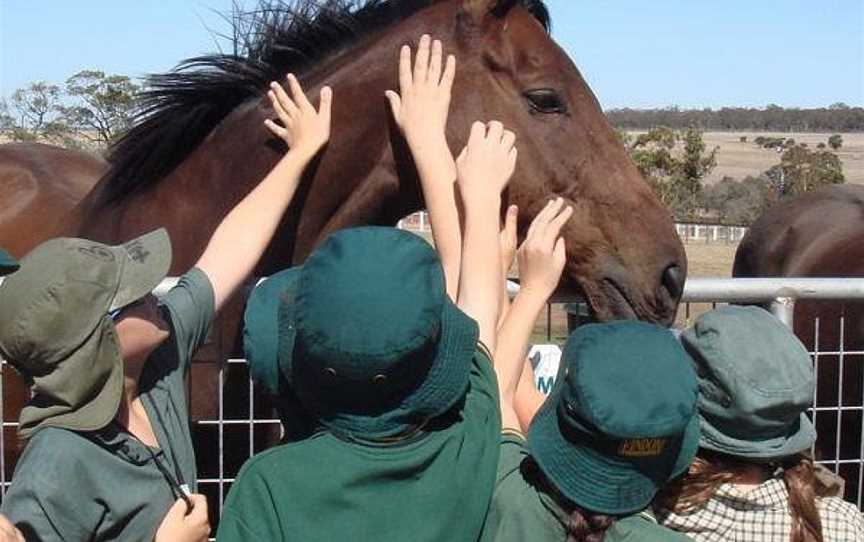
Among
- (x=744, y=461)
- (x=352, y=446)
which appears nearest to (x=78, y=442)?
(x=352, y=446)

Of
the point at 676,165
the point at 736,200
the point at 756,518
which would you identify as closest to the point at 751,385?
the point at 756,518

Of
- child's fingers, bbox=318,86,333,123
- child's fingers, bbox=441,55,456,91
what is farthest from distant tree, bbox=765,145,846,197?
child's fingers, bbox=441,55,456,91

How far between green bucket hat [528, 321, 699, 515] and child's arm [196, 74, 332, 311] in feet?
4.26

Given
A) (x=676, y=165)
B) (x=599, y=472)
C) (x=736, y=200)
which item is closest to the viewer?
(x=599, y=472)

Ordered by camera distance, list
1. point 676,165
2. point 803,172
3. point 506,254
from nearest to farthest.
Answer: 1. point 506,254
2. point 803,172
3. point 676,165

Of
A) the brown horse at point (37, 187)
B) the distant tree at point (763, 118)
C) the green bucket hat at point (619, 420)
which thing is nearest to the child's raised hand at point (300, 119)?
the green bucket hat at point (619, 420)

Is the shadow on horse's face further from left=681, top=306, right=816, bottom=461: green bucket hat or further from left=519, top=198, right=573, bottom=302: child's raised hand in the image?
left=681, top=306, right=816, bottom=461: green bucket hat

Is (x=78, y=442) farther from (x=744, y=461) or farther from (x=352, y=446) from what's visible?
(x=744, y=461)

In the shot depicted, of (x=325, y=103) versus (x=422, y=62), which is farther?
(x=325, y=103)

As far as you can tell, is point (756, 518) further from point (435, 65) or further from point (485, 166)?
point (435, 65)

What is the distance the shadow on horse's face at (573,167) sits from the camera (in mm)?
3639

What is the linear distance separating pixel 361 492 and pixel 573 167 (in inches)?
86.0

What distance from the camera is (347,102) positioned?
3.74 metres

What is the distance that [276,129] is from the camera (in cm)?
361
